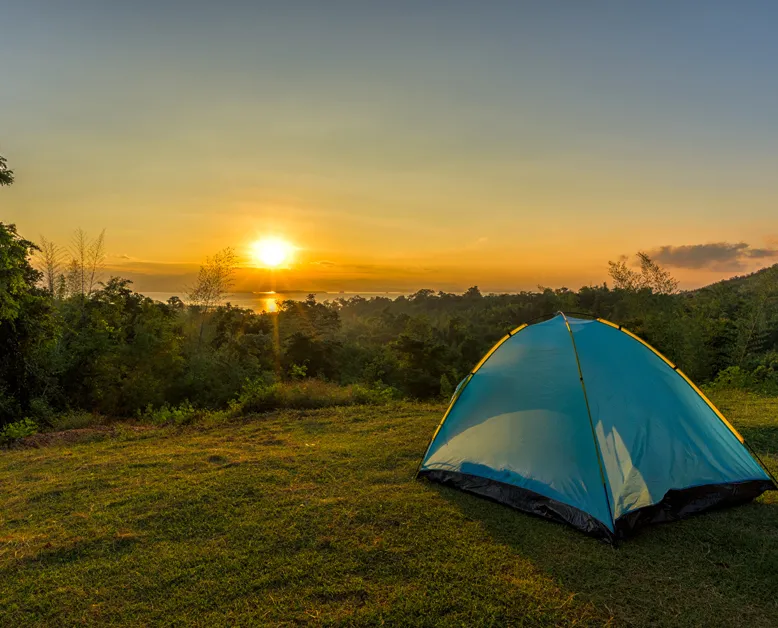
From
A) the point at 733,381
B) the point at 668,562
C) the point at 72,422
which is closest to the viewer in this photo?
the point at 668,562

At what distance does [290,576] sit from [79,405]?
13227 millimetres

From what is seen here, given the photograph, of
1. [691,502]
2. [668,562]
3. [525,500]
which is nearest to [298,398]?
[525,500]

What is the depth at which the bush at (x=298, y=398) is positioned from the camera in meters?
10.3

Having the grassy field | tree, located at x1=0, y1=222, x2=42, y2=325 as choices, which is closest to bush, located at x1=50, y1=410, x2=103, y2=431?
tree, located at x1=0, y1=222, x2=42, y2=325

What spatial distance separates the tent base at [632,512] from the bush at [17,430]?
27.9ft

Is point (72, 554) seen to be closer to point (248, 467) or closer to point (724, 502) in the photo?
point (248, 467)

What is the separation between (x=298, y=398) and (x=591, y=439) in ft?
24.7

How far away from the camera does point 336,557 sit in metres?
3.92

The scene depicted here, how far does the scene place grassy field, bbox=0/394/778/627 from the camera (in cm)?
325

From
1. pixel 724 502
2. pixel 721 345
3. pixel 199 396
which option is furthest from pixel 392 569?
pixel 721 345

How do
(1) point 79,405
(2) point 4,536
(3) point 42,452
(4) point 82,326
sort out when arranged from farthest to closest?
(4) point 82,326 → (1) point 79,405 → (3) point 42,452 → (2) point 4,536

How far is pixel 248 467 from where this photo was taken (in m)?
6.25

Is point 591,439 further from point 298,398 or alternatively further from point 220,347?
point 220,347

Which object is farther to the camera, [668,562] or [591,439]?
[591,439]
